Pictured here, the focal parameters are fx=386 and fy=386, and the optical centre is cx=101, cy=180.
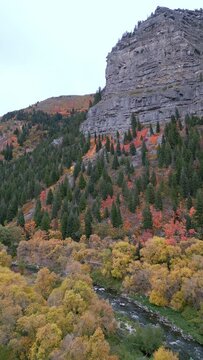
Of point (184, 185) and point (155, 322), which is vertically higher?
point (184, 185)

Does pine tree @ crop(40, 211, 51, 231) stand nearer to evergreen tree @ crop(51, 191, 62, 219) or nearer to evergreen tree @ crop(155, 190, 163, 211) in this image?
evergreen tree @ crop(51, 191, 62, 219)

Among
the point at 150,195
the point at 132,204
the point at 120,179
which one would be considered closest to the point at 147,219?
the point at 132,204

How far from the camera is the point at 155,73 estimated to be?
561 feet

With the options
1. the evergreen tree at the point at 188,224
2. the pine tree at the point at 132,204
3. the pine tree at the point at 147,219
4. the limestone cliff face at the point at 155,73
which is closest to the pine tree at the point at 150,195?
the pine tree at the point at 132,204

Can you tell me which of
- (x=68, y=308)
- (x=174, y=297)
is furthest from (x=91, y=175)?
(x=68, y=308)

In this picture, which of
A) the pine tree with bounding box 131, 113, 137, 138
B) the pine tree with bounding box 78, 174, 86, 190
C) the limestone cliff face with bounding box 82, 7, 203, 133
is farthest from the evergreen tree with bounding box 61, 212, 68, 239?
the limestone cliff face with bounding box 82, 7, 203, 133

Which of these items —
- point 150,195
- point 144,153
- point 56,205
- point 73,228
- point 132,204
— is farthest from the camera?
point 144,153

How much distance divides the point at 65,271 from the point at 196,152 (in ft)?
192

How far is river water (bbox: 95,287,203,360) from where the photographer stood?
4658cm

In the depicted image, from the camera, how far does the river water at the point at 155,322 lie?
4658 cm

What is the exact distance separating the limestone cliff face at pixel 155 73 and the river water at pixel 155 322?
92.9 m

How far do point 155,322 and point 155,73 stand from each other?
134409 mm

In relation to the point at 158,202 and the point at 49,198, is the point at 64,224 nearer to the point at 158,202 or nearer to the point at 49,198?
the point at 49,198

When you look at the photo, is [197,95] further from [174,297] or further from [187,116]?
[174,297]
